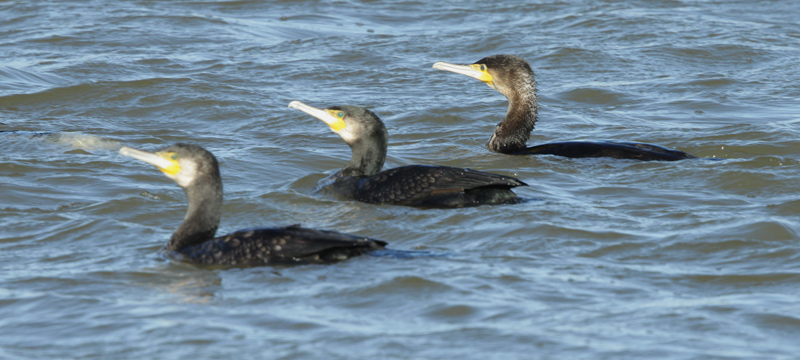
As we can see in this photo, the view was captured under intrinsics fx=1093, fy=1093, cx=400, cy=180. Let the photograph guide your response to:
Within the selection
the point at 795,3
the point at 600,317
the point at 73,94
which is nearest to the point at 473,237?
the point at 600,317

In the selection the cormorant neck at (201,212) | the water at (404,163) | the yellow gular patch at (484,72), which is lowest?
the water at (404,163)

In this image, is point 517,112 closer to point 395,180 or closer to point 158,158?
point 395,180

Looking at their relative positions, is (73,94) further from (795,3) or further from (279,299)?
(795,3)

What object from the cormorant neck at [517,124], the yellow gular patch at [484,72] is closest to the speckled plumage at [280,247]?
the cormorant neck at [517,124]

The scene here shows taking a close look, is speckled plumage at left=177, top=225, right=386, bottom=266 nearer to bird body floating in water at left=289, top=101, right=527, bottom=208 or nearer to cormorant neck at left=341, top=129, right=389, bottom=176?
bird body floating in water at left=289, top=101, right=527, bottom=208

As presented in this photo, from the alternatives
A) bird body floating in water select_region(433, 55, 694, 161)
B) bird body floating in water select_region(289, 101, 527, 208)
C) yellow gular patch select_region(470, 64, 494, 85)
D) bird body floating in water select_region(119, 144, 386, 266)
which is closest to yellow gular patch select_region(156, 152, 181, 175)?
bird body floating in water select_region(119, 144, 386, 266)

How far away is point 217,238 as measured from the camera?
22.5 ft

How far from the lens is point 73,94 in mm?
12766

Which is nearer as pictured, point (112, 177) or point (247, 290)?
point (247, 290)

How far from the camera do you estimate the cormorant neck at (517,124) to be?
1070 cm

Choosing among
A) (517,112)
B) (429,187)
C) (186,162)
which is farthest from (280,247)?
(517,112)

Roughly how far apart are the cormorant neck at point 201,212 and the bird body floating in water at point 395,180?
1645 millimetres

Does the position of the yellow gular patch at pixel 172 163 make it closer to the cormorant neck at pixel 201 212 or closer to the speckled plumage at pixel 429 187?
the cormorant neck at pixel 201 212

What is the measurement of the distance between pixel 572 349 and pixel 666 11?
1301cm
